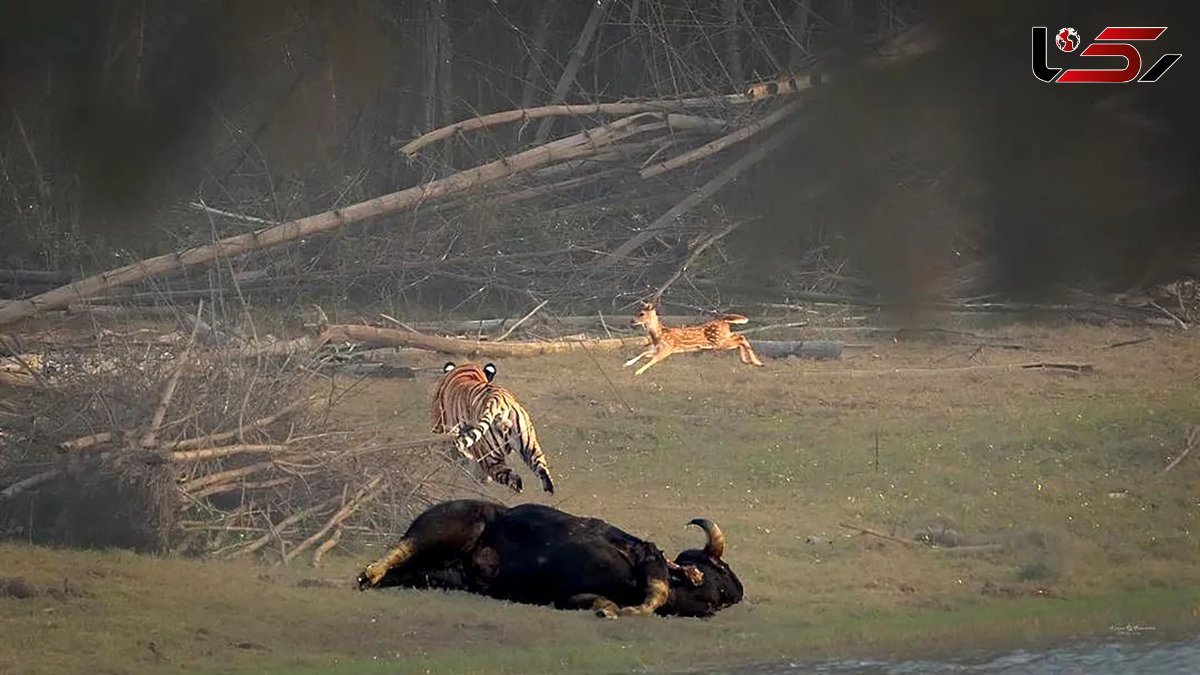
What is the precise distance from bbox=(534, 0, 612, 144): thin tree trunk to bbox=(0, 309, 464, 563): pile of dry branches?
1622 millimetres

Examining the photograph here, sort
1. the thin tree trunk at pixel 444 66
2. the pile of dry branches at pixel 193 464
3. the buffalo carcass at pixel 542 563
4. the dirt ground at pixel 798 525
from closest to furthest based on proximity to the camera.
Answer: the dirt ground at pixel 798 525
the buffalo carcass at pixel 542 563
the thin tree trunk at pixel 444 66
the pile of dry branches at pixel 193 464

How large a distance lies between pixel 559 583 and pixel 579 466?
231cm

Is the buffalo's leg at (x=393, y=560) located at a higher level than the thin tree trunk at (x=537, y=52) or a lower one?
lower

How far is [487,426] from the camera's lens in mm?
7727

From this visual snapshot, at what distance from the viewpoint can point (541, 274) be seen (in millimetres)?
10062

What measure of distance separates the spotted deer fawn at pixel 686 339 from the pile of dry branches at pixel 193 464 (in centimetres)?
204

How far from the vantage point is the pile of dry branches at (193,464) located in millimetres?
6910

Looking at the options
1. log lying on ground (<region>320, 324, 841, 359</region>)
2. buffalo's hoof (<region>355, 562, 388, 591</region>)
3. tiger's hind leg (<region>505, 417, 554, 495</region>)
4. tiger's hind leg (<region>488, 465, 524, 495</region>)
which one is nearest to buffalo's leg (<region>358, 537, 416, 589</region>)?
buffalo's hoof (<region>355, 562, 388, 591</region>)

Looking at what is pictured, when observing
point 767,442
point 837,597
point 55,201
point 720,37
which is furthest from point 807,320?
point 55,201

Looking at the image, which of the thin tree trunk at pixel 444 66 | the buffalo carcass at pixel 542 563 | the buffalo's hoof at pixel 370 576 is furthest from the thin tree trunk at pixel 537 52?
the buffalo's hoof at pixel 370 576

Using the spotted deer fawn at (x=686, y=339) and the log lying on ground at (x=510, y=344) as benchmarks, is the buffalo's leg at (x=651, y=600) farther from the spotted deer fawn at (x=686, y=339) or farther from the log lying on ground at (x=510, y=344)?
the log lying on ground at (x=510, y=344)

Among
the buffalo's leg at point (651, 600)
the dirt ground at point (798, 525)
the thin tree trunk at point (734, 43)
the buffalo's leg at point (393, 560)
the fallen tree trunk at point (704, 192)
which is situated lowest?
the dirt ground at point (798, 525)

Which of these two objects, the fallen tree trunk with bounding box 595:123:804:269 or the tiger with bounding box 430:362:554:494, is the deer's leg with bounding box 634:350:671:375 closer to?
the fallen tree trunk with bounding box 595:123:804:269

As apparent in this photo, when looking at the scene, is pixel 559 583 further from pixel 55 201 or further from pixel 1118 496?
pixel 1118 496
